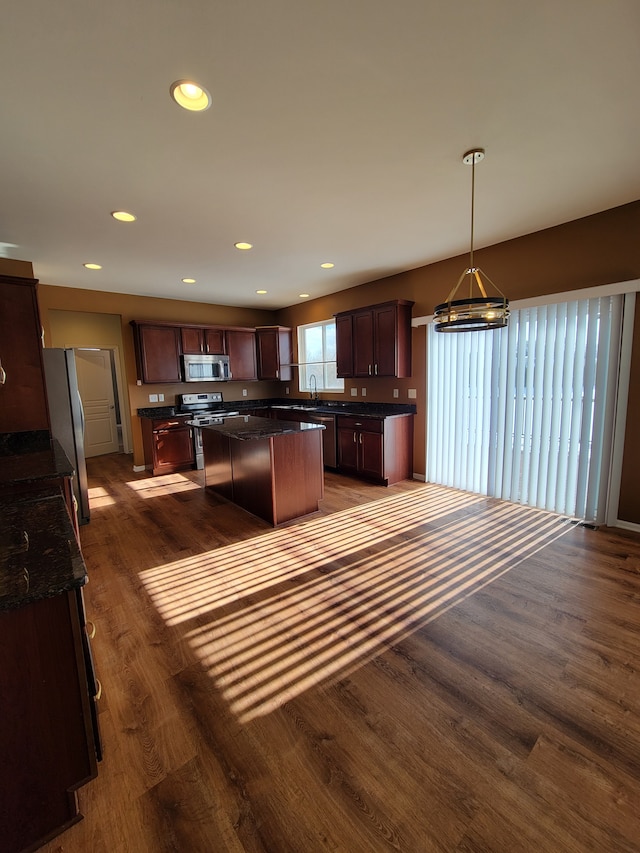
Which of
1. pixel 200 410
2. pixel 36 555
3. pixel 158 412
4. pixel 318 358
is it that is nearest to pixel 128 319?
pixel 158 412

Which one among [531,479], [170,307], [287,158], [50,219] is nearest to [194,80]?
[287,158]

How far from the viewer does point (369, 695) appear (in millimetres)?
1663

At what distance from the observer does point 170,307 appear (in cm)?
608

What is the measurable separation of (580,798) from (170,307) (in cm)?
671

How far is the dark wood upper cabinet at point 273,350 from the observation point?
Answer: 22.0ft

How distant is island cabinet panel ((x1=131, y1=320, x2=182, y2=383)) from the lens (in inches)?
217

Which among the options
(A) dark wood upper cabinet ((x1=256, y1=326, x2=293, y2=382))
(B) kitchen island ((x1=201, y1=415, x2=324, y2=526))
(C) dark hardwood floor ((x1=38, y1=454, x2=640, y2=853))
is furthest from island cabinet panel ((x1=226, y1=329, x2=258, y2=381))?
(C) dark hardwood floor ((x1=38, y1=454, x2=640, y2=853))

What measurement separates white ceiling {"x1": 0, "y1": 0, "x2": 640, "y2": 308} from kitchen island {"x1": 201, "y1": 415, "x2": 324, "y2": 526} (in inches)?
73.6

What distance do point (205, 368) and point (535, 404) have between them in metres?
4.80

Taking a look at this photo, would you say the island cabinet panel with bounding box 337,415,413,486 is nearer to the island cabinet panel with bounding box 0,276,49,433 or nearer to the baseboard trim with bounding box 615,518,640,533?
the baseboard trim with bounding box 615,518,640,533

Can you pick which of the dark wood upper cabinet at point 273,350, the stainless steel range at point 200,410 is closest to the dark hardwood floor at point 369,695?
the stainless steel range at point 200,410

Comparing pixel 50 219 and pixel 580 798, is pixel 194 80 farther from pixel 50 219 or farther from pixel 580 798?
pixel 580 798

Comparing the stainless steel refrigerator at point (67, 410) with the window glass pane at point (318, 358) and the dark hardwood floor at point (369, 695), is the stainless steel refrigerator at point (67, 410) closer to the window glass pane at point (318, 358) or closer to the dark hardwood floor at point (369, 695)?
the dark hardwood floor at point (369, 695)

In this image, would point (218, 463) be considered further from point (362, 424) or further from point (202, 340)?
point (202, 340)
